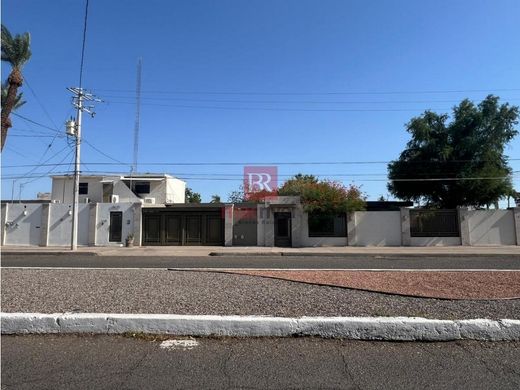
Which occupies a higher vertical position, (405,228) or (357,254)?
(405,228)

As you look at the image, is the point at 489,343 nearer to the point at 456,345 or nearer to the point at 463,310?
the point at 456,345

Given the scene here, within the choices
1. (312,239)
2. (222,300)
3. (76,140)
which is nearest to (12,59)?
(76,140)

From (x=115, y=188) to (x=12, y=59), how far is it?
1679cm

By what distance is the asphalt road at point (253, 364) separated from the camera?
12.9ft

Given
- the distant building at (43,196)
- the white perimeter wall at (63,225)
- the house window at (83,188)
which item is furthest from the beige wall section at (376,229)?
the distant building at (43,196)

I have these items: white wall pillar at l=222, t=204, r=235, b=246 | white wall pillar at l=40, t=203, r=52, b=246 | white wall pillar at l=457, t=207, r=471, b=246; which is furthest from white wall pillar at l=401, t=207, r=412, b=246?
white wall pillar at l=40, t=203, r=52, b=246

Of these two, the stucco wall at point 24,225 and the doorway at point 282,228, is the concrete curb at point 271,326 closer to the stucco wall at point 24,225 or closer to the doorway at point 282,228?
the doorway at point 282,228

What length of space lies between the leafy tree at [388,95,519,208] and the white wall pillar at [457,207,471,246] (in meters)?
4.65

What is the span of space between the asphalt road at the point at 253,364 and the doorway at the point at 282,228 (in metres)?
23.9

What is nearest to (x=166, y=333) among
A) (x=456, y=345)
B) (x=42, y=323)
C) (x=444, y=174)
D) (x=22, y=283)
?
(x=42, y=323)

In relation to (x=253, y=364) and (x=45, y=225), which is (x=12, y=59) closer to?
(x=45, y=225)

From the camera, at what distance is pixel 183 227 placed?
29.5 m

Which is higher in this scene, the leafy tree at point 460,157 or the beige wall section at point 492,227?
the leafy tree at point 460,157

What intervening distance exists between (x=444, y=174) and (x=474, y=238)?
23.0 ft
